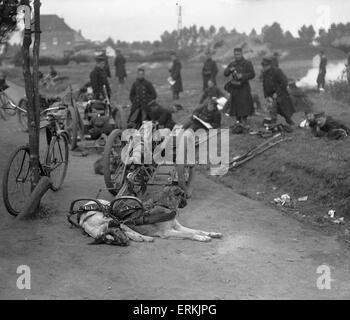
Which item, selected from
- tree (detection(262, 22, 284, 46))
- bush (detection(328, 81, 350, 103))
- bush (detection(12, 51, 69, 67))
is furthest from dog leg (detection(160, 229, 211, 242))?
tree (detection(262, 22, 284, 46))

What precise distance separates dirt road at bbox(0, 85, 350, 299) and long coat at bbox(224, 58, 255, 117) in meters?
5.75

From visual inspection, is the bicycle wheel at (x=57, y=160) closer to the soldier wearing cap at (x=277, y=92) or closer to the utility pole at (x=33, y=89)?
the utility pole at (x=33, y=89)

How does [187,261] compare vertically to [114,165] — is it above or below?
below

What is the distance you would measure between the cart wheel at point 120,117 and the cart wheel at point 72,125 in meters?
0.96

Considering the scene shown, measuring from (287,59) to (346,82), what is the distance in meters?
20.2

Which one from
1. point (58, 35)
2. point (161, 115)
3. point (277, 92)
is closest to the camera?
point (161, 115)

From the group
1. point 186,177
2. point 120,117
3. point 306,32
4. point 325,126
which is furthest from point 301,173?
point 306,32

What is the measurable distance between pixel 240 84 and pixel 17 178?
23.5 ft

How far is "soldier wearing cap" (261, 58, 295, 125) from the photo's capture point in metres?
12.9

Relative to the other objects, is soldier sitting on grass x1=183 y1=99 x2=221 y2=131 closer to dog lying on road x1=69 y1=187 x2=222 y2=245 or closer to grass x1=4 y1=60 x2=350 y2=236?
grass x1=4 y1=60 x2=350 y2=236

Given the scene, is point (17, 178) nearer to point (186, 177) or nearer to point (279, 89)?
point (186, 177)

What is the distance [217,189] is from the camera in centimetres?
920

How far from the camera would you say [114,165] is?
846 centimetres
